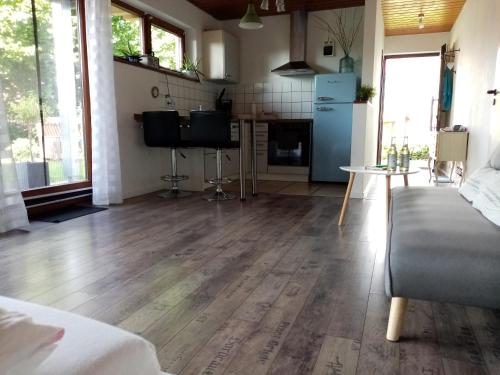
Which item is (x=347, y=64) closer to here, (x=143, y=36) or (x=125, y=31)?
(x=143, y=36)

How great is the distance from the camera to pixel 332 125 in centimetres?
500

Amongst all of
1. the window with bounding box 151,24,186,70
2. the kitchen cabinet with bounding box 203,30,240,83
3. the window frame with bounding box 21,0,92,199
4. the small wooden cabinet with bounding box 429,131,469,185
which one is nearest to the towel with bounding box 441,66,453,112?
the small wooden cabinet with bounding box 429,131,469,185

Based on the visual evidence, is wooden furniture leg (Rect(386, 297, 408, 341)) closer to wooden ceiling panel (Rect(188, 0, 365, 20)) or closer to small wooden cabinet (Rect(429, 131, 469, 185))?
small wooden cabinet (Rect(429, 131, 469, 185))

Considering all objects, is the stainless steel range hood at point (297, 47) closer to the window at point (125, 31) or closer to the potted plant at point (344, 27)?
the potted plant at point (344, 27)

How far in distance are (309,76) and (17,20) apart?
3.78 meters

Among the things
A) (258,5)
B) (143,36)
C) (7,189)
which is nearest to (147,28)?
(143,36)

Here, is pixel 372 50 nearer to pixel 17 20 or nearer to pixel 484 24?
pixel 484 24

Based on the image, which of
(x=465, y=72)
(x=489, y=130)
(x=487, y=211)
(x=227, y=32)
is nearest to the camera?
(x=487, y=211)

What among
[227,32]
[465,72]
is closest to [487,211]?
[465,72]

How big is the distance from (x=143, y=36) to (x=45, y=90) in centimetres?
147

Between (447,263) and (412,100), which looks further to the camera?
(412,100)

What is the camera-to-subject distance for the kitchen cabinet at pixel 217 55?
5359 millimetres

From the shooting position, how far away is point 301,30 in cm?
536

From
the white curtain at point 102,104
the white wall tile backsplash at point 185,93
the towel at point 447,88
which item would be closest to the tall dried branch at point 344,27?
the white wall tile backsplash at point 185,93
